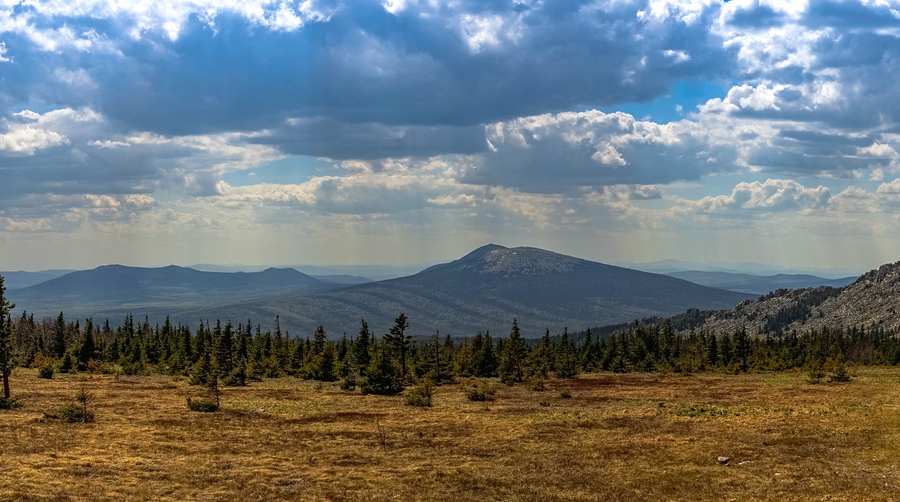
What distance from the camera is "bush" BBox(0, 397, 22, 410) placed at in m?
58.9

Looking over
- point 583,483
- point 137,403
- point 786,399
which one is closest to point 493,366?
point 786,399

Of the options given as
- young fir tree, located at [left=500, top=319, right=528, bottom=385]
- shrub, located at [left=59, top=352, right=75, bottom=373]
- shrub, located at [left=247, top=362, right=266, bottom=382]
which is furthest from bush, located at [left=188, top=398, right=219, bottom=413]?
shrub, located at [left=59, top=352, right=75, bottom=373]

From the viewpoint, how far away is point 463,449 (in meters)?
45.8

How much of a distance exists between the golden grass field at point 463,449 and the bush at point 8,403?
837 mm

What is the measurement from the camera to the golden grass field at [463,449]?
33594mm

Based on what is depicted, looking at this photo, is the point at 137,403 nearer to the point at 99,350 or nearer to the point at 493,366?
the point at 493,366

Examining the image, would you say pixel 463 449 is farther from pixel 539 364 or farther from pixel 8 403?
pixel 539 364

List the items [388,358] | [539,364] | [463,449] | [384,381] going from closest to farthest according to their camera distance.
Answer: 1. [463,449]
2. [384,381]
3. [388,358]
4. [539,364]

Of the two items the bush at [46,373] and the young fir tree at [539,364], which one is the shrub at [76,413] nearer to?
the bush at [46,373]

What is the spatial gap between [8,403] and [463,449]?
4475 centimetres

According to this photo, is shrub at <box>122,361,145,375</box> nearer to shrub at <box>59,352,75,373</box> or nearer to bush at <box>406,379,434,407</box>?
shrub at <box>59,352,75,373</box>

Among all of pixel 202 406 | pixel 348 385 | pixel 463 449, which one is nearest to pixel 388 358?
pixel 348 385

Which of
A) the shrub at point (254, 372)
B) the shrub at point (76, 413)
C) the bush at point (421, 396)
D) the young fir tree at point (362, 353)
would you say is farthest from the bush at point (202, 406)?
the young fir tree at point (362, 353)

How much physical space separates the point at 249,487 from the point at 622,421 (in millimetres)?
33899
